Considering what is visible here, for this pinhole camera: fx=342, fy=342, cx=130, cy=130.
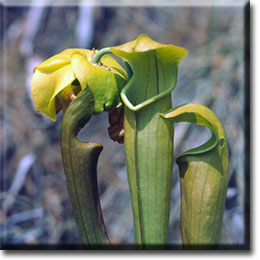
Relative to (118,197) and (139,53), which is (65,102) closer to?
(139,53)

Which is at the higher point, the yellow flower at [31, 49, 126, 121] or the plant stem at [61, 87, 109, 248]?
the yellow flower at [31, 49, 126, 121]

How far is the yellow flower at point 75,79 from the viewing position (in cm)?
75

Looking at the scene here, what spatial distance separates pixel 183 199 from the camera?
815 mm

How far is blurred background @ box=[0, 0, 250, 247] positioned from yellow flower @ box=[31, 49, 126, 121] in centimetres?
65

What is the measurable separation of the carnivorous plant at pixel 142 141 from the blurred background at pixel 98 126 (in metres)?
0.54

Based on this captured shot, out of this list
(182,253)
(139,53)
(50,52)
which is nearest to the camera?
(139,53)

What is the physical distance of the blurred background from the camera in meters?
1.34

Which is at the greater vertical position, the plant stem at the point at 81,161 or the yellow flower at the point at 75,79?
the yellow flower at the point at 75,79

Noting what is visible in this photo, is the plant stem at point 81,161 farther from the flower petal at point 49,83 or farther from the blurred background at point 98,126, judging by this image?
the blurred background at point 98,126

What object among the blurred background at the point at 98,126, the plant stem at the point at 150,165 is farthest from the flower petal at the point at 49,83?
the blurred background at the point at 98,126

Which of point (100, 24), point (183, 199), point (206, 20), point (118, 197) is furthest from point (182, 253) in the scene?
point (100, 24)

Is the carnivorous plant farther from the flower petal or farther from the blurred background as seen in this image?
the blurred background

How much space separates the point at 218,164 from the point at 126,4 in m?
0.93

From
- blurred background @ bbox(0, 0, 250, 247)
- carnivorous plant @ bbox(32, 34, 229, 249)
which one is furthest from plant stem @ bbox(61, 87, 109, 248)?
blurred background @ bbox(0, 0, 250, 247)
